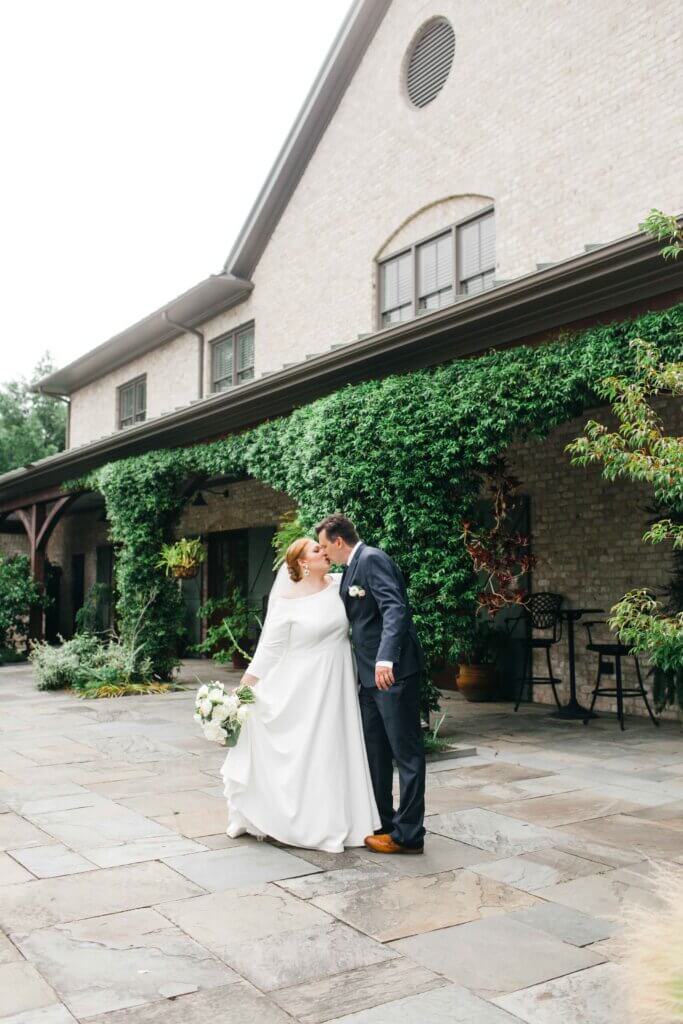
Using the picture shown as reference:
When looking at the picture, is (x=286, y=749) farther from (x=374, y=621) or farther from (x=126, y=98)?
(x=126, y=98)

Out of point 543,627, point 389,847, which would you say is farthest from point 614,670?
point 389,847

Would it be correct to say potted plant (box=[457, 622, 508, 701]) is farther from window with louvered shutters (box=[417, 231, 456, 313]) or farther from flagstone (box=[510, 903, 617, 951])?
Result: flagstone (box=[510, 903, 617, 951])

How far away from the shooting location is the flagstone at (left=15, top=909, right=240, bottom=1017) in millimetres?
3062

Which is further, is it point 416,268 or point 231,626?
point 416,268

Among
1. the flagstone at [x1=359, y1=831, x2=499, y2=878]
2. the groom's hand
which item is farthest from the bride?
the groom's hand

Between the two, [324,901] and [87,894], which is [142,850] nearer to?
[87,894]

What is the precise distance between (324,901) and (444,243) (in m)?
10.4

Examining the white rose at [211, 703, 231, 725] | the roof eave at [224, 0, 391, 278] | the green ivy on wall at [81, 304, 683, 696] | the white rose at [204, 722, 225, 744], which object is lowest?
the white rose at [204, 722, 225, 744]

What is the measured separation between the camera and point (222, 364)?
57.9 feet

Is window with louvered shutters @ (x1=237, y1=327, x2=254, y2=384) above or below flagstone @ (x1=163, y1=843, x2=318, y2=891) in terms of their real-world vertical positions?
above

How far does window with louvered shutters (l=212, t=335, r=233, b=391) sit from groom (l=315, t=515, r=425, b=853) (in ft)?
41.8

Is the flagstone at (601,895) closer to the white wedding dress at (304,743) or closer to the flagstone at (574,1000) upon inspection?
the flagstone at (574,1000)

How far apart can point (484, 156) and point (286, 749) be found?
956cm

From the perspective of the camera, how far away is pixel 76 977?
10.5 ft
